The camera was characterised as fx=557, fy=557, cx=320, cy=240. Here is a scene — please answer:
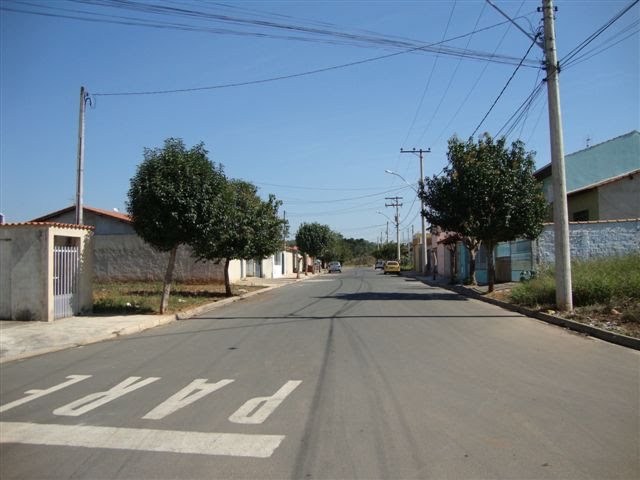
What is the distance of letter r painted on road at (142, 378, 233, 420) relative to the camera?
20.5 ft

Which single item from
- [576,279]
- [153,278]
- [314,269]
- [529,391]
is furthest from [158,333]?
[314,269]

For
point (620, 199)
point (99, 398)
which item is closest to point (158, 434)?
point (99, 398)

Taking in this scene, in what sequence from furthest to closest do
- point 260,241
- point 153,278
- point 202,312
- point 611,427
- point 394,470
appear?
point 153,278, point 260,241, point 202,312, point 611,427, point 394,470

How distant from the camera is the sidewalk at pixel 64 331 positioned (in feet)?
36.8

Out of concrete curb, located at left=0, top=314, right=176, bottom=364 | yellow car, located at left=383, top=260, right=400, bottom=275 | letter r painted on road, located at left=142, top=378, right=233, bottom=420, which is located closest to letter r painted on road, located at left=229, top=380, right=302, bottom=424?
letter r painted on road, located at left=142, top=378, right=233, bottom=420

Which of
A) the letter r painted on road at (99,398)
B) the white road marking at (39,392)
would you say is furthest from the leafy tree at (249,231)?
the letter r painted on road at (99,398)

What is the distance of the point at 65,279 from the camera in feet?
51.7

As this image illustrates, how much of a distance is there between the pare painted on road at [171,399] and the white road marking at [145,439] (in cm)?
48

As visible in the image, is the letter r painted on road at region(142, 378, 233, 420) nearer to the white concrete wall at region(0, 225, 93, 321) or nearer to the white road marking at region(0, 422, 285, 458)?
the white road marking at region(0, 422, 285, 458)

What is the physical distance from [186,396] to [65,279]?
1044 centimetres

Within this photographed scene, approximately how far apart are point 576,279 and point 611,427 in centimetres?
1125

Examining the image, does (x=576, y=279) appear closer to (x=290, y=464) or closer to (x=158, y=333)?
(x=158, y=333)

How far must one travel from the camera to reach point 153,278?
32281 mm

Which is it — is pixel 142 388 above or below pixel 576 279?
below
